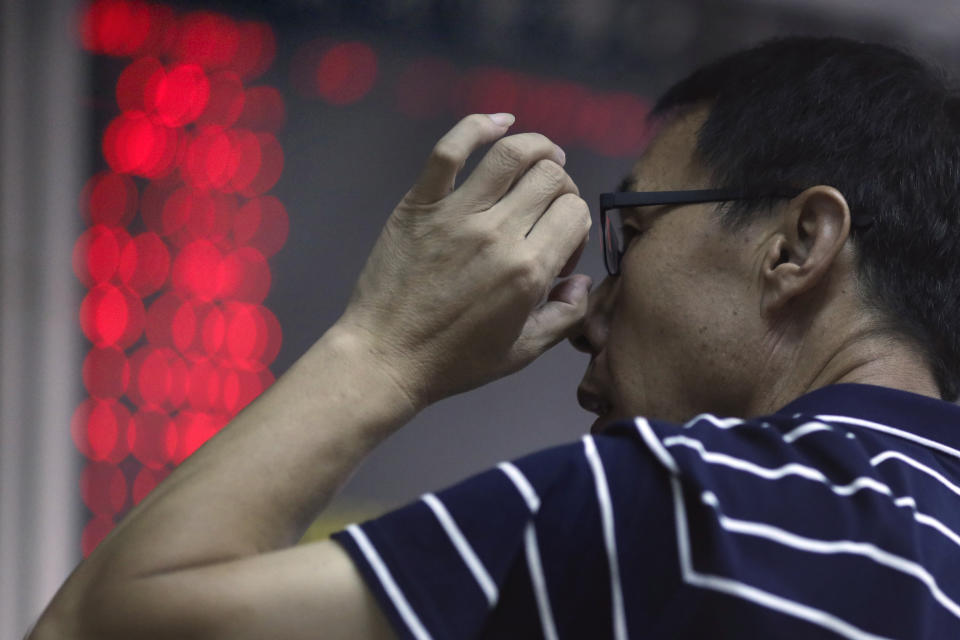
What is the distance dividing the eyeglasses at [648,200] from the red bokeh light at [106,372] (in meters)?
1.24

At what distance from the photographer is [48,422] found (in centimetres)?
194

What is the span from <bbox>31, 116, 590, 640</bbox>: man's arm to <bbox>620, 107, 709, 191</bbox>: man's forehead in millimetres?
131

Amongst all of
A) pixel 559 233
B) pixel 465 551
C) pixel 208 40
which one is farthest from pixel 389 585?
pixel 208 40

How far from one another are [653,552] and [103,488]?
1588 millimetres

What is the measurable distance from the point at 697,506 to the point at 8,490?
5.27 ft

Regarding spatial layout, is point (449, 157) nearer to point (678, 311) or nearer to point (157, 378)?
point (678, 311)

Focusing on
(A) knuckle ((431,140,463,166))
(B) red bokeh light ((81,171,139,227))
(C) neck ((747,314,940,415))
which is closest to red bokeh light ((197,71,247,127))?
(B) red bokeh light ((81,171,139,227))

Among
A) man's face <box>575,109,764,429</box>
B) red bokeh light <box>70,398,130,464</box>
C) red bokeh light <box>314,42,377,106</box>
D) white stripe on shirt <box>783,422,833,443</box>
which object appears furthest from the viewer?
red bokeh light <box>314,42,377,106</box>

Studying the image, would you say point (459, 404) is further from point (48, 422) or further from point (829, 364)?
point (829, 364)

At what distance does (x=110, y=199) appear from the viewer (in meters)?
2.03

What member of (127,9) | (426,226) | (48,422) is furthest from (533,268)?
(127,9)

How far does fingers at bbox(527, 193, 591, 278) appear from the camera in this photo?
927 mm

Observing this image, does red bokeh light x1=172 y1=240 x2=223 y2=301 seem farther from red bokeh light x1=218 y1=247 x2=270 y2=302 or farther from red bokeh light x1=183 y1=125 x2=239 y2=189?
red bokeh light x1=183 y1=125 x2=239 y2=189

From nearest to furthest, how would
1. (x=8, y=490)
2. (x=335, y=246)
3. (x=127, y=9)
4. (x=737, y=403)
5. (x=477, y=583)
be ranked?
(x=477, y=583) → (x=737, y=403) → (x=8, y=490) → (x=127, y=9) → (x=335, y=246)
